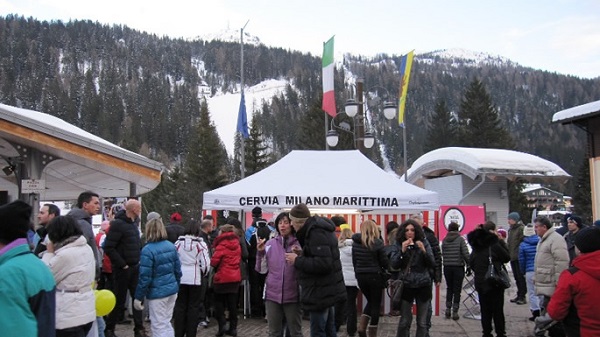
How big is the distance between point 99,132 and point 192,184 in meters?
60.6

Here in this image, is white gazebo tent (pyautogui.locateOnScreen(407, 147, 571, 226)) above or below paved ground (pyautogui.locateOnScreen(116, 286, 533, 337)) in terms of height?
above

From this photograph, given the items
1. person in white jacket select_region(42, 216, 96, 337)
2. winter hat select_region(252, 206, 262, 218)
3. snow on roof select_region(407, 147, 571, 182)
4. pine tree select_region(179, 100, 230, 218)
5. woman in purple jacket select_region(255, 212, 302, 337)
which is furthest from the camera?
pine tree select_region(179, 100, 230, 218)

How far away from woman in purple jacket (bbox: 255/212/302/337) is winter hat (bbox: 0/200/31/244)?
3120mm

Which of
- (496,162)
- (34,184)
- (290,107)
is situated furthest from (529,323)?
(290,107)

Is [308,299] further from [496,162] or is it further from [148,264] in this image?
[496,162]

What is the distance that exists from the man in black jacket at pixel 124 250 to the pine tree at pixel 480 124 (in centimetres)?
5768

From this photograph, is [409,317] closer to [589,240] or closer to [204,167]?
[589,240]

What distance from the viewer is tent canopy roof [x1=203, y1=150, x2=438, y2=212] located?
371 inches

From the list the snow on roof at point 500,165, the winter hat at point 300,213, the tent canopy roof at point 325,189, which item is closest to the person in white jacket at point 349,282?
the tent canopy roof at point 325,189

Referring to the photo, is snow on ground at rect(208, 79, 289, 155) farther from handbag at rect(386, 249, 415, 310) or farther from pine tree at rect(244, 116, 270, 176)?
handbag at rect(386, 249, 415, 310)

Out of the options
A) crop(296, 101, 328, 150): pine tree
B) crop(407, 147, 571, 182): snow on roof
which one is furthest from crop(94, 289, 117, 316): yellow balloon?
crop(296, 101, 328, 150): pine tree

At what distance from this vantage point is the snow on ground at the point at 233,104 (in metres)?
130

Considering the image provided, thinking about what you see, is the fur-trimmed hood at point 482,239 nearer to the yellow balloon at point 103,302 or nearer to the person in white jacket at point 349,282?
the person in white jacket at point 349,282

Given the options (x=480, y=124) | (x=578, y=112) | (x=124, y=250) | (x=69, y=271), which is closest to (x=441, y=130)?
(x=480, y=124)
